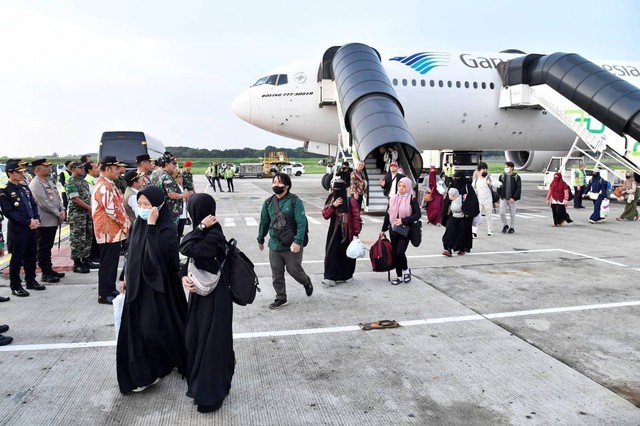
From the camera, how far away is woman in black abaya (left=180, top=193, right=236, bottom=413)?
11.9ft

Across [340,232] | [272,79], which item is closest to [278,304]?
[340,232]

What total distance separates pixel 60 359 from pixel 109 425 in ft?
4.96

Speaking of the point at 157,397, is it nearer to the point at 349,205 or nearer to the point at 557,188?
the point at 349,205

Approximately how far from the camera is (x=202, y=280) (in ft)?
11.9

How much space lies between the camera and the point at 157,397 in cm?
389

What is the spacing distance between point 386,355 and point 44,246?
5.87 m

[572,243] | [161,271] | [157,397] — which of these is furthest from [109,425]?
[572,243]

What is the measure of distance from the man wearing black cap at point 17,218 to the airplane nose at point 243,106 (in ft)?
43.8

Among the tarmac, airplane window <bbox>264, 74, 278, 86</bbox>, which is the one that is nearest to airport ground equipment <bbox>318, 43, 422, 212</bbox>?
airplane window <bbox>264, 74, 278, 86</bbox>

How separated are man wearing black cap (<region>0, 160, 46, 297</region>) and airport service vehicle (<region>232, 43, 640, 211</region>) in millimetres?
10567

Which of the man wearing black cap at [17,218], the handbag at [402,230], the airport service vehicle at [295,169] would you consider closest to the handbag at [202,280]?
the handbag at [402,230]

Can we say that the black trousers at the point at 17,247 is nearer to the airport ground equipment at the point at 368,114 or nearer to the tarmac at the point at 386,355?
the tarmac at the point at 386,355

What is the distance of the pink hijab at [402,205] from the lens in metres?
7.34

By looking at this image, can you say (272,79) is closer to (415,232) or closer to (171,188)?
(171,188)
